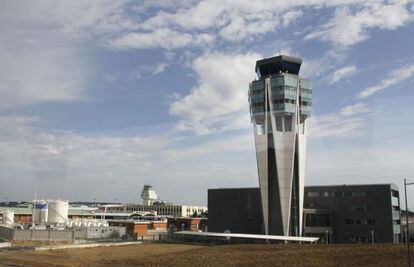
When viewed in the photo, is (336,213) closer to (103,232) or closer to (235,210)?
(235,210)

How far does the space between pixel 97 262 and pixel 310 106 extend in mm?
64821

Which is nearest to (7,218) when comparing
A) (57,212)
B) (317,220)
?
(57,212)

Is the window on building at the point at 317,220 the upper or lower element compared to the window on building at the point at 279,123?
lower

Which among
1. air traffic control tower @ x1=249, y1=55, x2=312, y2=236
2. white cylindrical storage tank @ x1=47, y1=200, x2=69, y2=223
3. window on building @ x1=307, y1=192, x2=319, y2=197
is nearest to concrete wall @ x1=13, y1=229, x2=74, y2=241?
air traffic control tower @ x1=249, y1=55, x2=312, y2=236

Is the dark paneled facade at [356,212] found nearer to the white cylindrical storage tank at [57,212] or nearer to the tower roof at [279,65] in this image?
the tower roof at [279,65]

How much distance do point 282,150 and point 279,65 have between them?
20124mm

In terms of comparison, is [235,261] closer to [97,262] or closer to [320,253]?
[320,253]

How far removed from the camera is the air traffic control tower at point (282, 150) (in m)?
97.3

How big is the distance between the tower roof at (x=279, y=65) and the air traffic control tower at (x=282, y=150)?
4.11 ft

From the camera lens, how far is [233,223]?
4417 inches

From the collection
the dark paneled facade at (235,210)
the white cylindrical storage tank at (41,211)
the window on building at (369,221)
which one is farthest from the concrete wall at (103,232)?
the window on building at (369,221)

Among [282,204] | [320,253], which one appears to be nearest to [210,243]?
[282,204]

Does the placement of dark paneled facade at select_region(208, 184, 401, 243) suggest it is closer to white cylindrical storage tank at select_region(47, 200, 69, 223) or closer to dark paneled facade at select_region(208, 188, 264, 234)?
dark paneled facade at select_region(208, 188, 264, 234)

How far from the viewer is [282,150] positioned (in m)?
97.8
